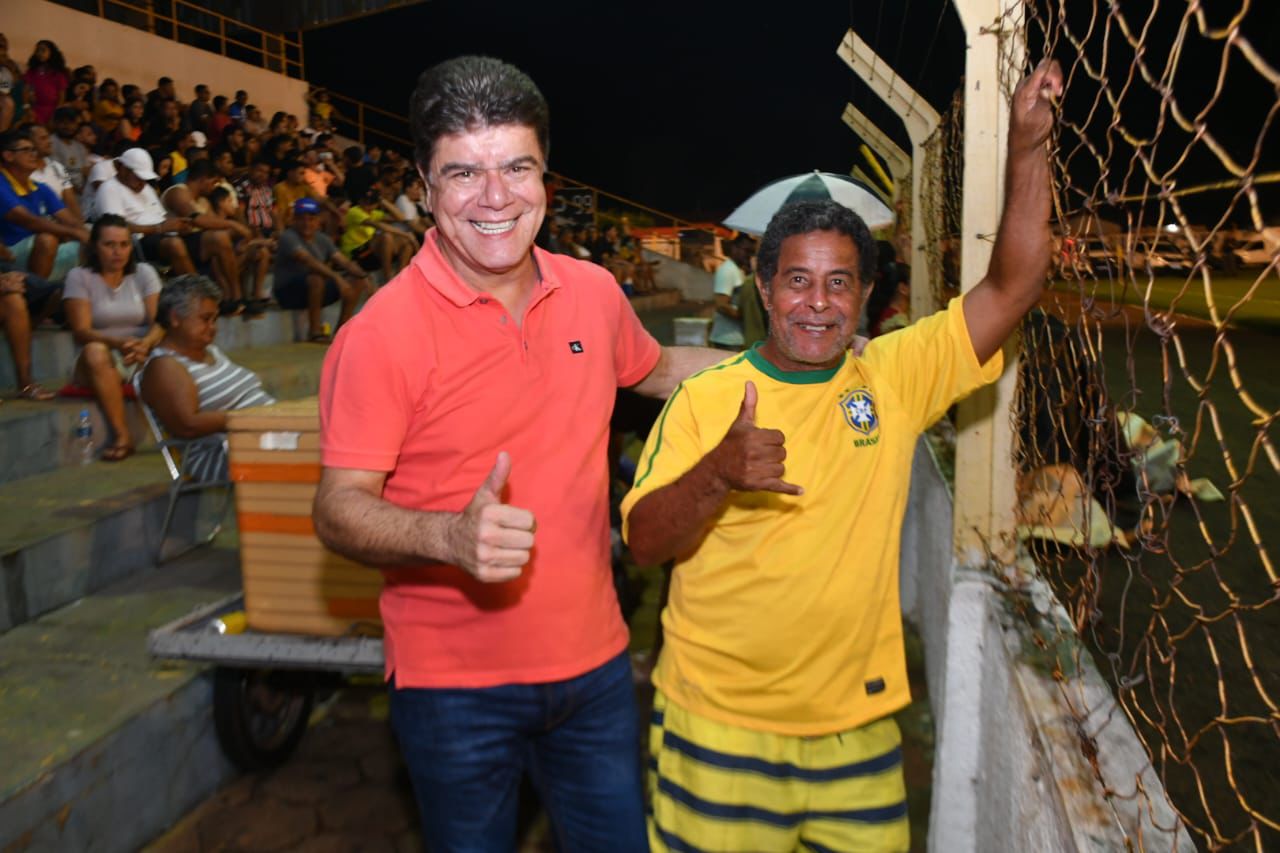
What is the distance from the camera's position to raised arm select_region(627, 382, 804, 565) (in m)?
1.67

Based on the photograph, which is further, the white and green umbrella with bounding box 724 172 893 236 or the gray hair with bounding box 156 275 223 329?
the white and green umbrella with bounding box 724 172 893 236

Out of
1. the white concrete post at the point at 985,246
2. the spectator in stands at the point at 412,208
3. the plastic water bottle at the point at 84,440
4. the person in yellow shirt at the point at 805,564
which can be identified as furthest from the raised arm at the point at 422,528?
the spectator in stands at the point at 412,208

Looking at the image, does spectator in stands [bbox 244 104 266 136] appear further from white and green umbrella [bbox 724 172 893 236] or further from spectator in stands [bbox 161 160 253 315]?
white and green umbrella [bbox 724 172 893 236]

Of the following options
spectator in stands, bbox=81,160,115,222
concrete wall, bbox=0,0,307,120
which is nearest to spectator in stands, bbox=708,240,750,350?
spectator in stands, bbox=81,160,115,222

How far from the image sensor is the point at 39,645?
369 centimetres

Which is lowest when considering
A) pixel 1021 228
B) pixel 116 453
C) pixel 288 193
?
pixel 116 453

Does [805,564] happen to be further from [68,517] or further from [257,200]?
[257,200]

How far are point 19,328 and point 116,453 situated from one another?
93cm

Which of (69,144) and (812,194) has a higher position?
(69,144)

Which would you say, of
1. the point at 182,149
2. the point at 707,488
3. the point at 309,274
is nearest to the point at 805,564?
the point at 707,488

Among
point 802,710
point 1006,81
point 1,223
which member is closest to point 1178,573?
point 802,710

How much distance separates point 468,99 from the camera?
181cm

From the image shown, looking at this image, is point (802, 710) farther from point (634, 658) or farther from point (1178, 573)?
point (634, 658)

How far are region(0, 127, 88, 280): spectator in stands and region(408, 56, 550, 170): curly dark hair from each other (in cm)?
558
